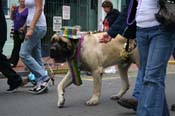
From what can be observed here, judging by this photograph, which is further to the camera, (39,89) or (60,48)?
(39,89)

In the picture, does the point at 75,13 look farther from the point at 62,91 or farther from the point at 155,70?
the point at 155,70

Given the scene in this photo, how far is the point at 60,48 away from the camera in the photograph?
6.82 m

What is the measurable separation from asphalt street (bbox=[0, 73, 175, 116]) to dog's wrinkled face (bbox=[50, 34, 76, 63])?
74 cm

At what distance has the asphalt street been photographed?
677cm

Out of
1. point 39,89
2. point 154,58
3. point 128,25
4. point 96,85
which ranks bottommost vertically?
point 39,89

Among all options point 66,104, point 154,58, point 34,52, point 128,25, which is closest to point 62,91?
point 66,104

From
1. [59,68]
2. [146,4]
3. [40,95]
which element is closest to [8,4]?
[59,68]

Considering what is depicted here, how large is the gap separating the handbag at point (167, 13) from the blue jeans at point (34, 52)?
4113 millimetres

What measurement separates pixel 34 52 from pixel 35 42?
0.35m

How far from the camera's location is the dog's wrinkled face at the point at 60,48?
22.4ft

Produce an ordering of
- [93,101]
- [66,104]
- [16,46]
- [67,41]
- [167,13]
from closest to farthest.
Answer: [167,13] < [67,41] < [93,101] < [66,104] < [16,46]

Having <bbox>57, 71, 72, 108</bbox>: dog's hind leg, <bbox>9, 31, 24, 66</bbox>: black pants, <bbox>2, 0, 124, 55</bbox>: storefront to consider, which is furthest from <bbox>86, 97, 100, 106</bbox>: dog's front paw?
<bbox>2, 0, 124, 55</bbox>: storefront

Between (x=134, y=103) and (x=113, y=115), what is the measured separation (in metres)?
0.56

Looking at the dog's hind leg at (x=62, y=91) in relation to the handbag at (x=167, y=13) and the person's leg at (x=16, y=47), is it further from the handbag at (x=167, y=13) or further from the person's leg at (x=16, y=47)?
the person's leg at (x=16, y=47)
